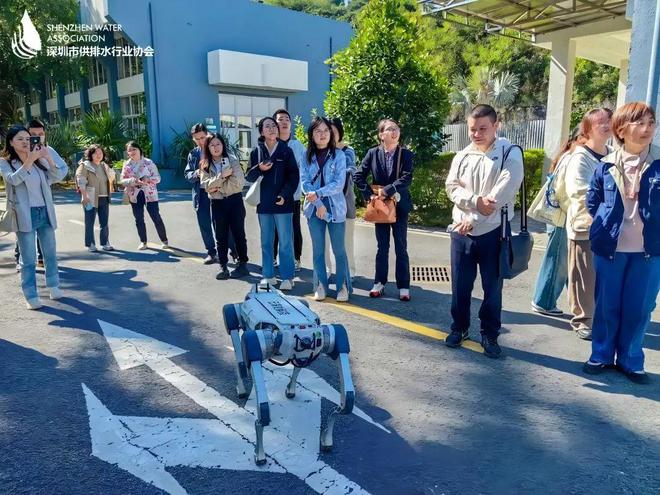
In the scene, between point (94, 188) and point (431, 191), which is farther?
point (431, 191)

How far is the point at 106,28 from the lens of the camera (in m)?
22.2

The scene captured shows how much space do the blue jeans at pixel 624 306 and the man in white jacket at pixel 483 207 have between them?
0.72 m

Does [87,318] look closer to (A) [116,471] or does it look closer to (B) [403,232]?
(A) [116,471]

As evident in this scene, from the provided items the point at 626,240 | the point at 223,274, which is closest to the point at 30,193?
the point at 223,274

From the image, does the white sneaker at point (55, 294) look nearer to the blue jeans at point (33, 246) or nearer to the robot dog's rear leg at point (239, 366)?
the blue jeans at point (33, 246)

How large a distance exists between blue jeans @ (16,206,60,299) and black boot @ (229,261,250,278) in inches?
82.0

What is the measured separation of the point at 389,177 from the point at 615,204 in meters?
2.41

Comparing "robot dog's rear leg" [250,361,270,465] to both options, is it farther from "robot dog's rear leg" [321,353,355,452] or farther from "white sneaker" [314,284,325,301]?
"white sneaker" [314,284,325,301]

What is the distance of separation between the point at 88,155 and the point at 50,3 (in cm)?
1874

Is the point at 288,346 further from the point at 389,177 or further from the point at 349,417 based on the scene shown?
the point at 389,177

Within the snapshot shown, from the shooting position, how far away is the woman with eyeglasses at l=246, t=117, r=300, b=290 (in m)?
5.84

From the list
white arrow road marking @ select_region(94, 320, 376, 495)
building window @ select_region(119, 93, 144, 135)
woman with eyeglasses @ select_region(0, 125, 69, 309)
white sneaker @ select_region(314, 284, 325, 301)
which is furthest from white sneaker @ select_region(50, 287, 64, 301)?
building window @ select_region(119, 93, 144, 135)

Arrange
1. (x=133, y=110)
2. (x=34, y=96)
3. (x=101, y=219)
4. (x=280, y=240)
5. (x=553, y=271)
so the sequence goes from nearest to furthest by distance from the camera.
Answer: (x=553, y=271) → (x=280, y=240) → (x=101, y=219) → (x=133, y=110) → (x=34, y=96)

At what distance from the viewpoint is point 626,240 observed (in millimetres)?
3656
